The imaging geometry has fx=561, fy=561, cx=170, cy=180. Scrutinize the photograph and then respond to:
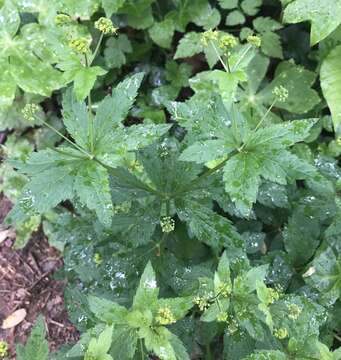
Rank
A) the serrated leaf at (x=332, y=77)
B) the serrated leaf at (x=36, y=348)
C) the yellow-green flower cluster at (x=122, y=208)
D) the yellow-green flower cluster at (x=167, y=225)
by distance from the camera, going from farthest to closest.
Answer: the serrated leaf at (x=332, y=77)
the yellow-green flower cluster at (x=122, y=208)
the yellow-green flower cluster at (x=167, y=225)
the serrated leaf at (x=36, y=348)

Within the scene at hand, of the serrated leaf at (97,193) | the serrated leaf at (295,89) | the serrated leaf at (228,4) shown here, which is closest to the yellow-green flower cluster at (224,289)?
the serrated leaf at (97,193)

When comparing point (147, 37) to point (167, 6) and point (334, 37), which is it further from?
point (334, 37)

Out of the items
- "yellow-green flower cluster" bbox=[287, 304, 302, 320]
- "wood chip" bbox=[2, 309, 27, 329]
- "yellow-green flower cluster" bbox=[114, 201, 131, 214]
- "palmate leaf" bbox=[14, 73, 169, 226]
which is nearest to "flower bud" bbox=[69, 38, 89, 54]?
"palmate leaf" bbox=[14, 73, 169, 226]

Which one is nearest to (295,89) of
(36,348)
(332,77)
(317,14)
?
(332,77)

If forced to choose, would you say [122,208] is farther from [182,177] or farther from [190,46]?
[190,46]

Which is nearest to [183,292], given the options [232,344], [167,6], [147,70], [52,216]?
[232,344]

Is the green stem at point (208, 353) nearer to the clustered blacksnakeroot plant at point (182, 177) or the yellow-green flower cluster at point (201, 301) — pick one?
the clustered blacksnakeroot plant at point (182, 177)
